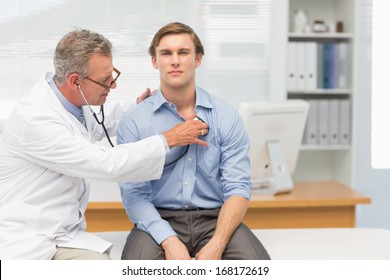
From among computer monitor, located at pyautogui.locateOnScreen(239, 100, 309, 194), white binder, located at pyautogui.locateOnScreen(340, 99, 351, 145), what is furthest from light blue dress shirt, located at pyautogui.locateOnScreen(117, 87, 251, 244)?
white binder, located at pyautogui.locateOnScreen(340, 99, 351, 145)

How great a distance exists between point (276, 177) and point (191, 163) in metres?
0.93

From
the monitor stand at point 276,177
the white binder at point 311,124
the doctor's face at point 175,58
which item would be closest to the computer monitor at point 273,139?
the monitor stand at point 276,177

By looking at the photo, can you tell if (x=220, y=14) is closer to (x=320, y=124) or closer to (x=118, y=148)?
(x=320, y=124)

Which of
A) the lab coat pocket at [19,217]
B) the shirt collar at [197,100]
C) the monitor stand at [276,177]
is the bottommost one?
the monitor stand at [276,177]

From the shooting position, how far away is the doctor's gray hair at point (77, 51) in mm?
1758

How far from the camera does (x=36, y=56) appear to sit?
3043 millimetres

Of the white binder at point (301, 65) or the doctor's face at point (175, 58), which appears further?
the white binder at point (301, 65)

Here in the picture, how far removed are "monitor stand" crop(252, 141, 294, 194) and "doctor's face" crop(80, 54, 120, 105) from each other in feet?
3.79

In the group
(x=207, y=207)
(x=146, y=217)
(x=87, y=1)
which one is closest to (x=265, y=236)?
(x=207, y=207)

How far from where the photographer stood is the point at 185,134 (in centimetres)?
178

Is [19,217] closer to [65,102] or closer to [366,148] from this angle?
[65,102]

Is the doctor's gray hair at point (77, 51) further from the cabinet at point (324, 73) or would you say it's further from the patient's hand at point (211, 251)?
the cabinet at point (324, 73)

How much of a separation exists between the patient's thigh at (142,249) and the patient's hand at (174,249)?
0.03 metres

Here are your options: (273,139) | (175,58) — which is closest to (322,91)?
(273,139)
